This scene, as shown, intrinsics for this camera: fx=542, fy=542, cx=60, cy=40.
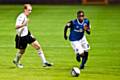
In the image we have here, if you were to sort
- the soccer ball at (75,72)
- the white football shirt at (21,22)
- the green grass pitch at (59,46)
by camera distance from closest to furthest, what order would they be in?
the soccer ball at (75,72) → the green grass pitch at (59,46) → the white football shirt at (21,22)

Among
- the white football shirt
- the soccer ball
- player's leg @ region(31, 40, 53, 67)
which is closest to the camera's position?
the soccer ball

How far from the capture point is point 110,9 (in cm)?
3962

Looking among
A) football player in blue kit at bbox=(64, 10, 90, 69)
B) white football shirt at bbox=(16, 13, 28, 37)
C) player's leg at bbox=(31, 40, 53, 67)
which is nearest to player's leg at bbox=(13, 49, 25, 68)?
player's leg at bbox=(31, 40, 53, 67)

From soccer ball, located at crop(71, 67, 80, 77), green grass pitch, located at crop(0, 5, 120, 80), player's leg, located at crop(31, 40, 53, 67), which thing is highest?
player's leg, located at crop(31, 40, 53, 67)

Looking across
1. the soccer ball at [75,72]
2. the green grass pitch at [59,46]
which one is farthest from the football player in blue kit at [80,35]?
the soccer ball at [75,72]

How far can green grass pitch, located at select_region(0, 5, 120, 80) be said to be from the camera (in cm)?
1725

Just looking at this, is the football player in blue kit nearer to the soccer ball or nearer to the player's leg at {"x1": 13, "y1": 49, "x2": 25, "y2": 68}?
A: the soccer ball

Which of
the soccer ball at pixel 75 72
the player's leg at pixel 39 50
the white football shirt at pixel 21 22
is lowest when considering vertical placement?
the soccer ball at pixel 75 72

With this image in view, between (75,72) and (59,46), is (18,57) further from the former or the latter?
(59,46)

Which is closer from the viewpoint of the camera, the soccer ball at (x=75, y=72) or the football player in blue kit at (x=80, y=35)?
the soccer ball at (x=75, y=72)

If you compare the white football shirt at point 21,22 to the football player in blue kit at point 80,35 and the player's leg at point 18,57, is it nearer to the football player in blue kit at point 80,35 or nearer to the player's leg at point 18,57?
the player's leg at point 18,57

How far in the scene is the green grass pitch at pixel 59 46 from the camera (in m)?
17.2

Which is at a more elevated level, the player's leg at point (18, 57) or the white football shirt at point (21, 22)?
the white football shirt at point (21, 22)

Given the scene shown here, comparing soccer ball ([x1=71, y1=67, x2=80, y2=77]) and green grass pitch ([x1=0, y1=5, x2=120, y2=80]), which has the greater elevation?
soccer ball ([x1=71, y1=67, x2=80, y2=77])
